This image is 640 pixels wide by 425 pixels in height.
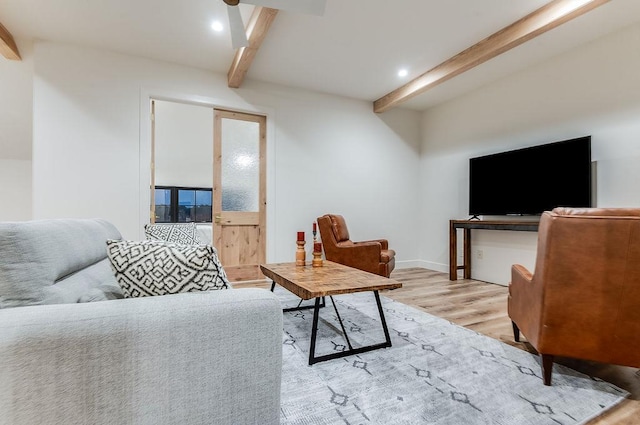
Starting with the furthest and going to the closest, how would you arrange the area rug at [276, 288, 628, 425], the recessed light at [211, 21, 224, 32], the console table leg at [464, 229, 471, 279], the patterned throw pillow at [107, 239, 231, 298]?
the console table leg at [464, 229, 471, 279] < the recessed light at [211, 21, 224, 32] < the area rug at [276, 288, 628, 425] < the patterned throw pillow at [107, 239, 231, 298]

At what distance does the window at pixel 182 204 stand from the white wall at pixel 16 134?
224cm

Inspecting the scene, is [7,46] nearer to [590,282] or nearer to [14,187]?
[14,187]

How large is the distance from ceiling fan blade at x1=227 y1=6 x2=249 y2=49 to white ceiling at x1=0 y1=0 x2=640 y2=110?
13.2 inches

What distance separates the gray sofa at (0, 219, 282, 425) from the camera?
783mm

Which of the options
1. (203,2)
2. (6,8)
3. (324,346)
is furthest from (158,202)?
(324,346)

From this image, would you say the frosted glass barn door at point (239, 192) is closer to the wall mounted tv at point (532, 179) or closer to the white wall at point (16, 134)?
the white wall at point (16, 134)

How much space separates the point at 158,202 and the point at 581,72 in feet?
25.6

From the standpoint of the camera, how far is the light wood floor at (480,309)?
60.2 inches

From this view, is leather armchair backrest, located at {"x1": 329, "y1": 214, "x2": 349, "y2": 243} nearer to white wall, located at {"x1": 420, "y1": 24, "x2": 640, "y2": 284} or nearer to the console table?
the console table

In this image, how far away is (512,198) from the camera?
3.89 meters

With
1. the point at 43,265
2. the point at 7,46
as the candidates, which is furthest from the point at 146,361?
the point at 7,46

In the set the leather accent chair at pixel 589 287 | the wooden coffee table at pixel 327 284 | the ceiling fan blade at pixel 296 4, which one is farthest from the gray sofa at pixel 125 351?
the ceiling fan blade at pixel 296 4

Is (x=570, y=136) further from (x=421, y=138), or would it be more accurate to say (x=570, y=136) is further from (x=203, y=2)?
(x=203, y=2)

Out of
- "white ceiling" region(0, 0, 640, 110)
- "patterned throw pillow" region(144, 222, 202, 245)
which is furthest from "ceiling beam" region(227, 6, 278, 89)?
"patterned throw pillow" region(144, 222, 202, 245)
